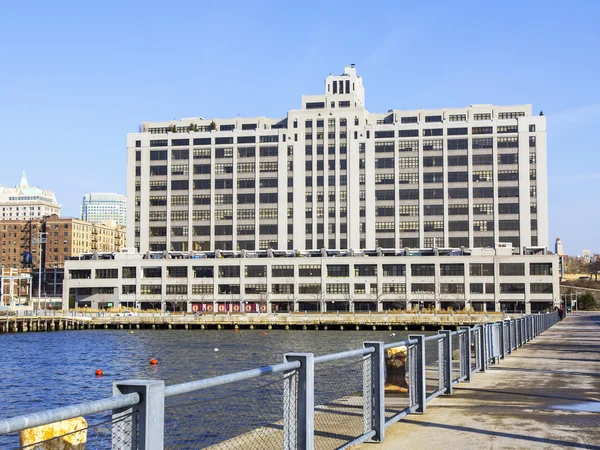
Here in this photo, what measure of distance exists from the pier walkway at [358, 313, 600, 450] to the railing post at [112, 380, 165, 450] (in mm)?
6792

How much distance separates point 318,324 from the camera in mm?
128000

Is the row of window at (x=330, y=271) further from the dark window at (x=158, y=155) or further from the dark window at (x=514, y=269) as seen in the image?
the dark window at (x=158, y=155)

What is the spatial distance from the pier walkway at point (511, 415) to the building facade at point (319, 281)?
127 meters

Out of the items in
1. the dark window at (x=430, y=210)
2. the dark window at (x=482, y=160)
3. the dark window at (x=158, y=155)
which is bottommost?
the dark window at (x=430, y=210)

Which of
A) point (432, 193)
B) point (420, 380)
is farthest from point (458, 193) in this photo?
point (420, 380)

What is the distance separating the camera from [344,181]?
16950 cm

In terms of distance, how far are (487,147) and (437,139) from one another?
439 inches

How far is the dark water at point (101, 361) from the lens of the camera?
148 feet

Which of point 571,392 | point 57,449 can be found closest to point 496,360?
point 571,392

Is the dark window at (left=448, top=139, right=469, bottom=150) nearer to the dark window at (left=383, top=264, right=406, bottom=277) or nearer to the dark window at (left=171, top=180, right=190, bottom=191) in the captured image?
the dark window at (left=383, top=264, right=406, bottom=277)

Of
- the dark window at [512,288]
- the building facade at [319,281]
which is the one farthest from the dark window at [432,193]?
the dark window at [512,288]

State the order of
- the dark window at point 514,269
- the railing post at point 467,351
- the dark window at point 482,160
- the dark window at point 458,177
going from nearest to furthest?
the railing post at point 467,351 → the dark window at point 514,269 → the dark window at point 482,160 → the dark window at point 458,177

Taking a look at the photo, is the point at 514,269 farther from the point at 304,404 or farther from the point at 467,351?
the point at 304,404

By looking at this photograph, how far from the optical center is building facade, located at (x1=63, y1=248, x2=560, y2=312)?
149250 millimetres
